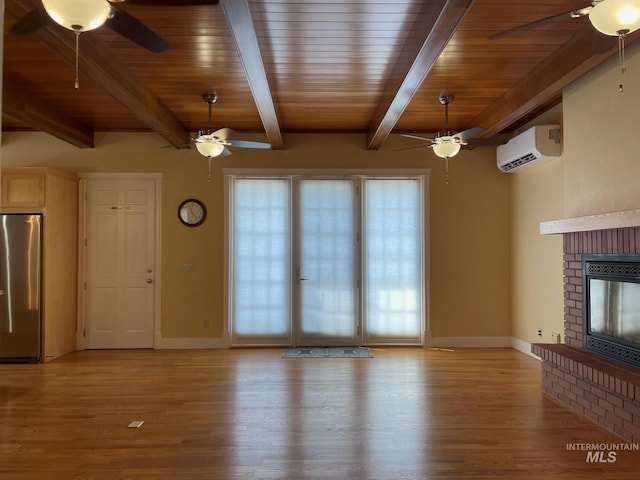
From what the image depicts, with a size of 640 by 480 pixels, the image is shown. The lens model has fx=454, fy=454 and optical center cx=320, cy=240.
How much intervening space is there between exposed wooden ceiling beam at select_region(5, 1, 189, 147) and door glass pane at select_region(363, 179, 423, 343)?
2748 millimetres

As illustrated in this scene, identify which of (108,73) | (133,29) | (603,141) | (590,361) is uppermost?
(108,73)

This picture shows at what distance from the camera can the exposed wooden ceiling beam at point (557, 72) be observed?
10.7 feet

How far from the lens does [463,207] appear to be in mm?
6234

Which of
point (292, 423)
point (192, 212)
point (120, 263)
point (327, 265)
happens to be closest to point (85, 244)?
point (120, 263)

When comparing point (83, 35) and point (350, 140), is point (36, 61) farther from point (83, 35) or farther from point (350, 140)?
point (350, 140)

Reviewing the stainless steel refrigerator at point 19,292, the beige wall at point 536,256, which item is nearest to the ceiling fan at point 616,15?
the beige wall at point 536,256

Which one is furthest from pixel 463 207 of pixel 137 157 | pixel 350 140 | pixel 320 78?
pixel 137 157

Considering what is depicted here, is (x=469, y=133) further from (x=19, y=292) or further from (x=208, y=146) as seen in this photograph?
(x=19, y=292)

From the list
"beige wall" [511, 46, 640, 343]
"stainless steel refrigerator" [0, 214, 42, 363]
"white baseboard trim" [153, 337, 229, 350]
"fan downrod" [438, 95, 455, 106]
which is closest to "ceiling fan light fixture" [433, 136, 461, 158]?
"fan downrod" [438, 95, 455, 106]

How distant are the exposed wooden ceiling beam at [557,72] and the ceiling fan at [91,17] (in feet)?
9.04

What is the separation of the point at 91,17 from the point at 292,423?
2881 mm

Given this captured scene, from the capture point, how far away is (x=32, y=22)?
2322mm

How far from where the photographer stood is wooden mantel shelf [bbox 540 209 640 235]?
310 cm

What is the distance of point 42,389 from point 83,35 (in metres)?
3.23
